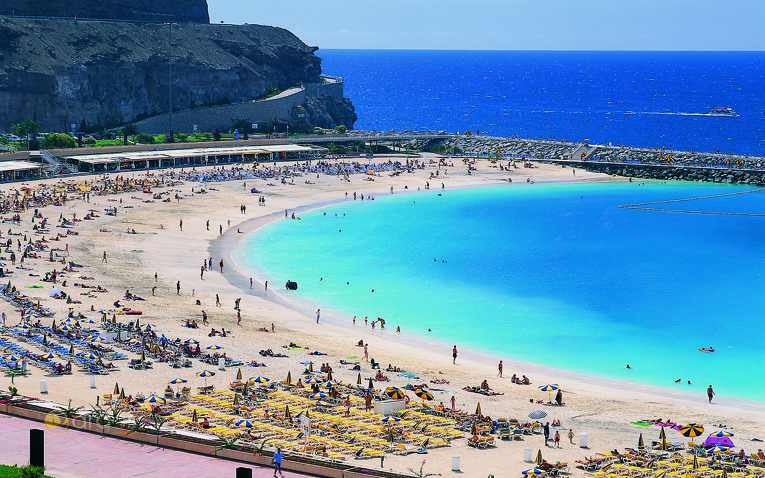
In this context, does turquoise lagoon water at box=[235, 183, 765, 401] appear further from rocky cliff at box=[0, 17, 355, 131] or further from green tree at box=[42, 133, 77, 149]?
rocky cliff at box=[0, 17, 355, 131]

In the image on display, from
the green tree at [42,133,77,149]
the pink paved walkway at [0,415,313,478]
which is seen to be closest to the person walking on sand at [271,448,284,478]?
the pink paved walkway at [0,415,313,478]

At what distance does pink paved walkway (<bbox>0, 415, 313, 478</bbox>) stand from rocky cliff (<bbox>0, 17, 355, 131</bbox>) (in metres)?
87.0

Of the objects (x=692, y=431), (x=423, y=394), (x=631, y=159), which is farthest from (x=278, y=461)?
(x=631, y=159)


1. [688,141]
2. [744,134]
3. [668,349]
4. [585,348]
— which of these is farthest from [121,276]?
[744,134]

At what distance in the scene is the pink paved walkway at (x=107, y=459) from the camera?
25.4 m

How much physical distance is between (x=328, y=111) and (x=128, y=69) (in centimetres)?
3353

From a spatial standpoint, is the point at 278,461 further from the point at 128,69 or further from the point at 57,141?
the point at 128,69

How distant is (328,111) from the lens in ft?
465

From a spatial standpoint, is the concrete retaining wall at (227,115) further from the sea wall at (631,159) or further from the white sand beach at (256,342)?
the white sand beach at (256,342)

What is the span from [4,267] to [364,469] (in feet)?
118

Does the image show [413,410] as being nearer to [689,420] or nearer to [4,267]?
[689,420]

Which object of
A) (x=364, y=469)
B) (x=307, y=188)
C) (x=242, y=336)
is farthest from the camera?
(x=307, y=188)

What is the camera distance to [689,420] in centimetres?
3619

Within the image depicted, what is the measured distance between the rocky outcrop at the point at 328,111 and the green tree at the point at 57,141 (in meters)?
40.6
